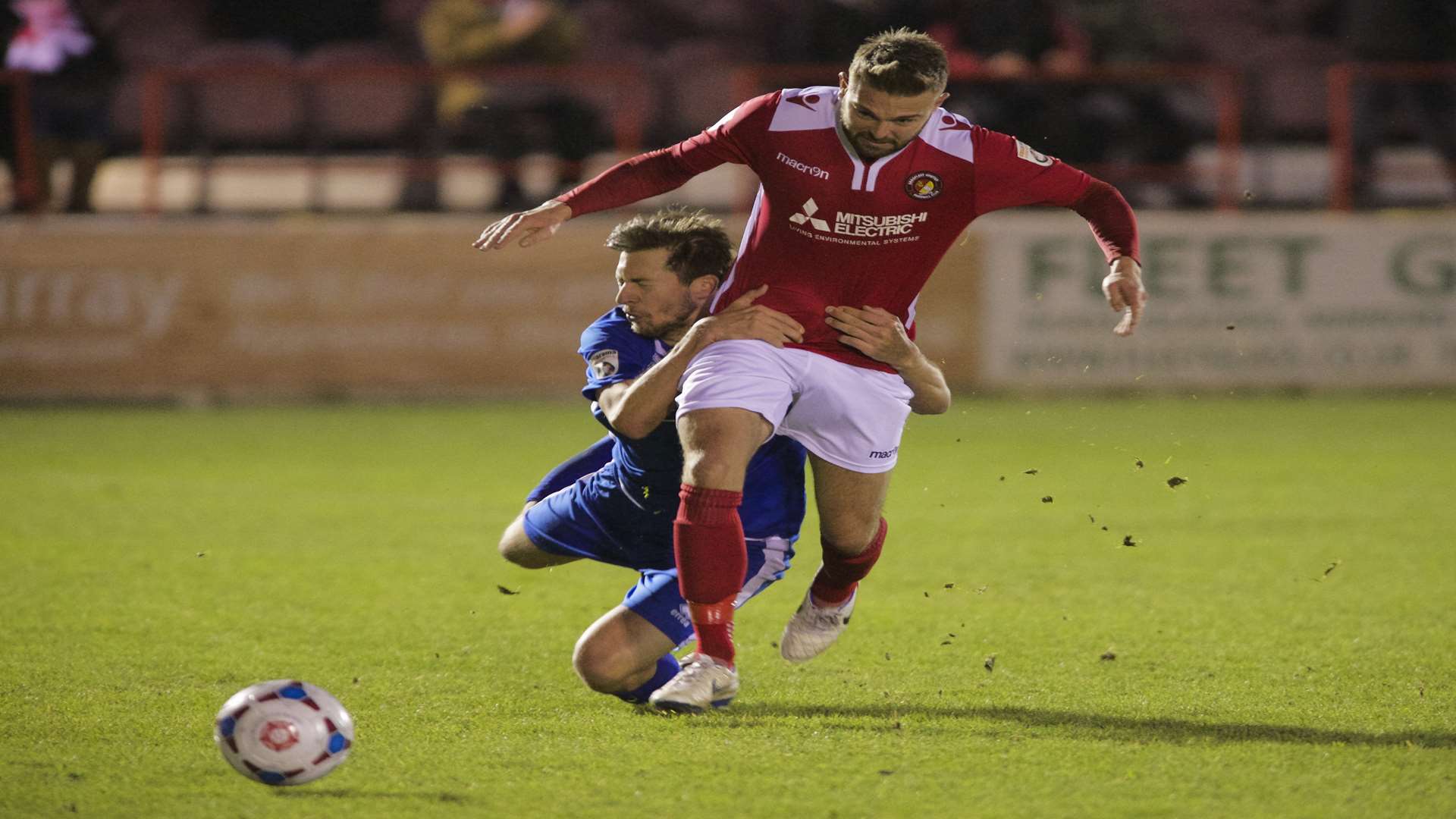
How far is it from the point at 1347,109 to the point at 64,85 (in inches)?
371

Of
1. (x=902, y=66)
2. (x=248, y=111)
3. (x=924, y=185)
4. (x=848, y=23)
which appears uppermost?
(x=902, y=66)

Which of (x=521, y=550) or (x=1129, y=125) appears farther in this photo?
(x=1129, y=125)

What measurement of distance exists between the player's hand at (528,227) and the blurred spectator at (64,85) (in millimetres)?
9247

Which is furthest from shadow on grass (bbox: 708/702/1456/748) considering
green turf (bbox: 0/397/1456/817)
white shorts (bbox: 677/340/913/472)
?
white shorts (bbox: 677/340/913/472)

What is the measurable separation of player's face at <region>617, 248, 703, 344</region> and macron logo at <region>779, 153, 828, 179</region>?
0.39 meters

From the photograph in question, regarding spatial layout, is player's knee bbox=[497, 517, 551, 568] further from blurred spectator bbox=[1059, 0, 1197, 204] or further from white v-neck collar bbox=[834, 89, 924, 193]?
blurred spectator bbox=[1059, 0, 1197, 204]

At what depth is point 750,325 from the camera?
446cm

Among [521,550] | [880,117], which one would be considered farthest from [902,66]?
Answer: [521,550]

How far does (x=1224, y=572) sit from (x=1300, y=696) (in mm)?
1955

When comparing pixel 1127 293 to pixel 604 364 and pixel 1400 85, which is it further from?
pixel 1400 85

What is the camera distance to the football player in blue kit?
14.4 feet

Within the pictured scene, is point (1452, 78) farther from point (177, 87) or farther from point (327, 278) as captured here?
point (177, 87)

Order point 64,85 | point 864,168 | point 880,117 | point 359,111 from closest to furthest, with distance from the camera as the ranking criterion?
point 880,117
point 864,168
point 64,85
point 359,111

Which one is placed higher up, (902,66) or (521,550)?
(902,66)
